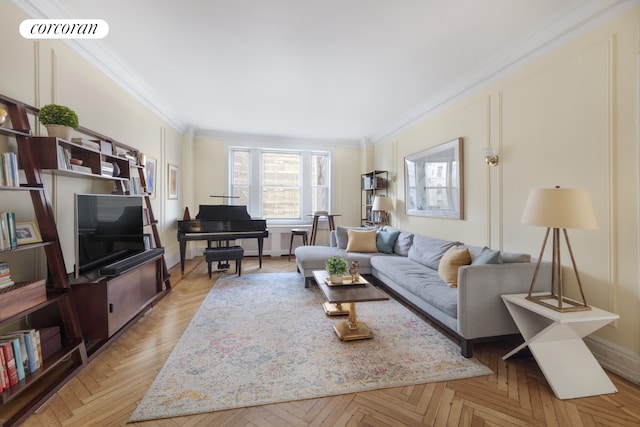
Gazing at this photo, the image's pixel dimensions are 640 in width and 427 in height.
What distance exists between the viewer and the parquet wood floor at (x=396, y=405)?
1.50 m

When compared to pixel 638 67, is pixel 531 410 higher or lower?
lower

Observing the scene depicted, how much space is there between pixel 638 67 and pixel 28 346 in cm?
439

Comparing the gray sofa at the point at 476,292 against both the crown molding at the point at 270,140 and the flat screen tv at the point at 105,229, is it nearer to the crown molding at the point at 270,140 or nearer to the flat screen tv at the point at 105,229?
the flat screen tv at the point at 105,229

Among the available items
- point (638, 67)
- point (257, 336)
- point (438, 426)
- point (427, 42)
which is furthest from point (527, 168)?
point (257, 336)

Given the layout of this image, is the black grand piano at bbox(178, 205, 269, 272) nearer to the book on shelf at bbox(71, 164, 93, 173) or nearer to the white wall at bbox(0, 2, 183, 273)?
the white wall at bbox(0, 2, 183, 273)

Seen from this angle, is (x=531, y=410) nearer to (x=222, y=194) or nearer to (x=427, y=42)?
(x=427, y=42)

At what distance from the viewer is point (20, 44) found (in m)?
1.97

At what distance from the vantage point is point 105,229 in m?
2.56

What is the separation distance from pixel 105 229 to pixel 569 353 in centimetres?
397

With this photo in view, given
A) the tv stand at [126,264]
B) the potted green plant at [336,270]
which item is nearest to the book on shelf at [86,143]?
the tv stand at [126,264]

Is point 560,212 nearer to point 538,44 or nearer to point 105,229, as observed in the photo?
point 538,44

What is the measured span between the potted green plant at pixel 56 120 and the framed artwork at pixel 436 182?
400cm

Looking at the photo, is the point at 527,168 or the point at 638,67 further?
the point at 527,168

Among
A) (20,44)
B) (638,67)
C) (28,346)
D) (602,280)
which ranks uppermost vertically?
(20,44)
